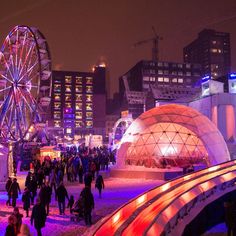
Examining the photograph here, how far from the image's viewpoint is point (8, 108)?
31.9 metres

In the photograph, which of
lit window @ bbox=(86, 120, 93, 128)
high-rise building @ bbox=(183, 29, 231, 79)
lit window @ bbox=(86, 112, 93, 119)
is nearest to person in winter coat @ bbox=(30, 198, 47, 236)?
lit window @ bbox=(86, 120, 93, 128)

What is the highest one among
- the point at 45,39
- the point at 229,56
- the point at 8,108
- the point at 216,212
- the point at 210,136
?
the point at 229,56

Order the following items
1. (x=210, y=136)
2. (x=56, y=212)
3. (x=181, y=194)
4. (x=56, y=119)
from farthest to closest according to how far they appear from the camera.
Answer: (x=56, y=119) → (x=210, y=136) → (x=56, y=212) → (x=181, y=194)

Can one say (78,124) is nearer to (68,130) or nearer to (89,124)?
(89,124)

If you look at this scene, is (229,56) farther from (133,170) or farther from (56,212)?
(56,212)

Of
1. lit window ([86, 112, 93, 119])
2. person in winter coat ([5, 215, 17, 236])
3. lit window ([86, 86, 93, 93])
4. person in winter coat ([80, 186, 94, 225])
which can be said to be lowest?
person in winter coat ([80, 186, 94, 225])

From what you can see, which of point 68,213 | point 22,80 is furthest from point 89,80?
point 68,213

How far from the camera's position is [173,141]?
31203 millimetres

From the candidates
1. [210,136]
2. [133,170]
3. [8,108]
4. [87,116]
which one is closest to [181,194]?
[133,170]

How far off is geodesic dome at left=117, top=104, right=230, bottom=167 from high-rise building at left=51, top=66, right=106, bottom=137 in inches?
3706

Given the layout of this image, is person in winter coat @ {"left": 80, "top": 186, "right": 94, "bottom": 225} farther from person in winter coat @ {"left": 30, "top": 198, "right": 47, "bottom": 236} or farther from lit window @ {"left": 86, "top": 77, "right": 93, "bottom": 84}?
lit window @ {"left": 86, "top": 77, "right": 93, "bottom": 84}

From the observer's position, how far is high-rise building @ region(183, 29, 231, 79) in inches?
6539

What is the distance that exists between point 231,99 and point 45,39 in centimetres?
3106

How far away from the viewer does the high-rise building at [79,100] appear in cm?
12762
